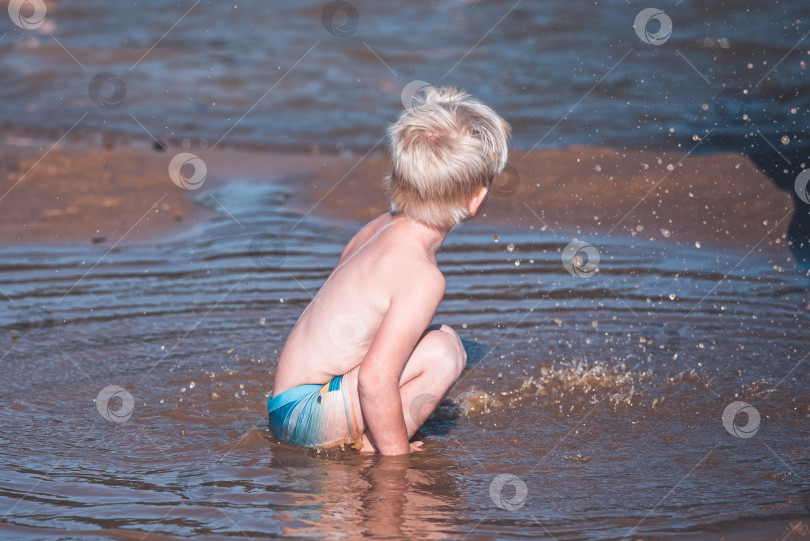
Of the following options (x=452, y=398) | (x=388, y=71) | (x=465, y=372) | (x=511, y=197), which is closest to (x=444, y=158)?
(x=452, y=398)

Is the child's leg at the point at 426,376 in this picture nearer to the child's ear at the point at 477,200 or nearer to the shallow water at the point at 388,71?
the child's ear at the point at 477,200

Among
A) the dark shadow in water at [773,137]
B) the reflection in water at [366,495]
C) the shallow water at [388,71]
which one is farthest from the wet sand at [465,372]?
the shallow water at [388,71]

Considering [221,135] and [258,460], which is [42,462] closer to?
[258,460]

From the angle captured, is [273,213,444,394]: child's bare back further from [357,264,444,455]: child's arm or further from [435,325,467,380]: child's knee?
[435,325,467,380]: child's knee

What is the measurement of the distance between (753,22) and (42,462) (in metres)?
12.0

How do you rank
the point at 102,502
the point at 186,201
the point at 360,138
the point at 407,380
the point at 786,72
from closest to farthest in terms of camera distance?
the point at 102,502 < the point at 407,380 < the point at 186,201 < the point at 360,138 < the point at 786,72

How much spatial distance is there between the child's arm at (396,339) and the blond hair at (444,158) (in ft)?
0.74

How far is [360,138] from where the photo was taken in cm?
1032

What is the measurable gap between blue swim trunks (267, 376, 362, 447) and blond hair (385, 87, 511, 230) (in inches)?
28.3

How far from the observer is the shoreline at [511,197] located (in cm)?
657

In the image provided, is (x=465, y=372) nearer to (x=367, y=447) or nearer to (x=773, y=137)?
(x=367, y=447)

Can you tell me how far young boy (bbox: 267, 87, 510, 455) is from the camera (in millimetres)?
3207

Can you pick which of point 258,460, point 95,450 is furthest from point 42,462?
point 258,460

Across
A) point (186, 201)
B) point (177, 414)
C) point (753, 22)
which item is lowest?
point (177, 414)
